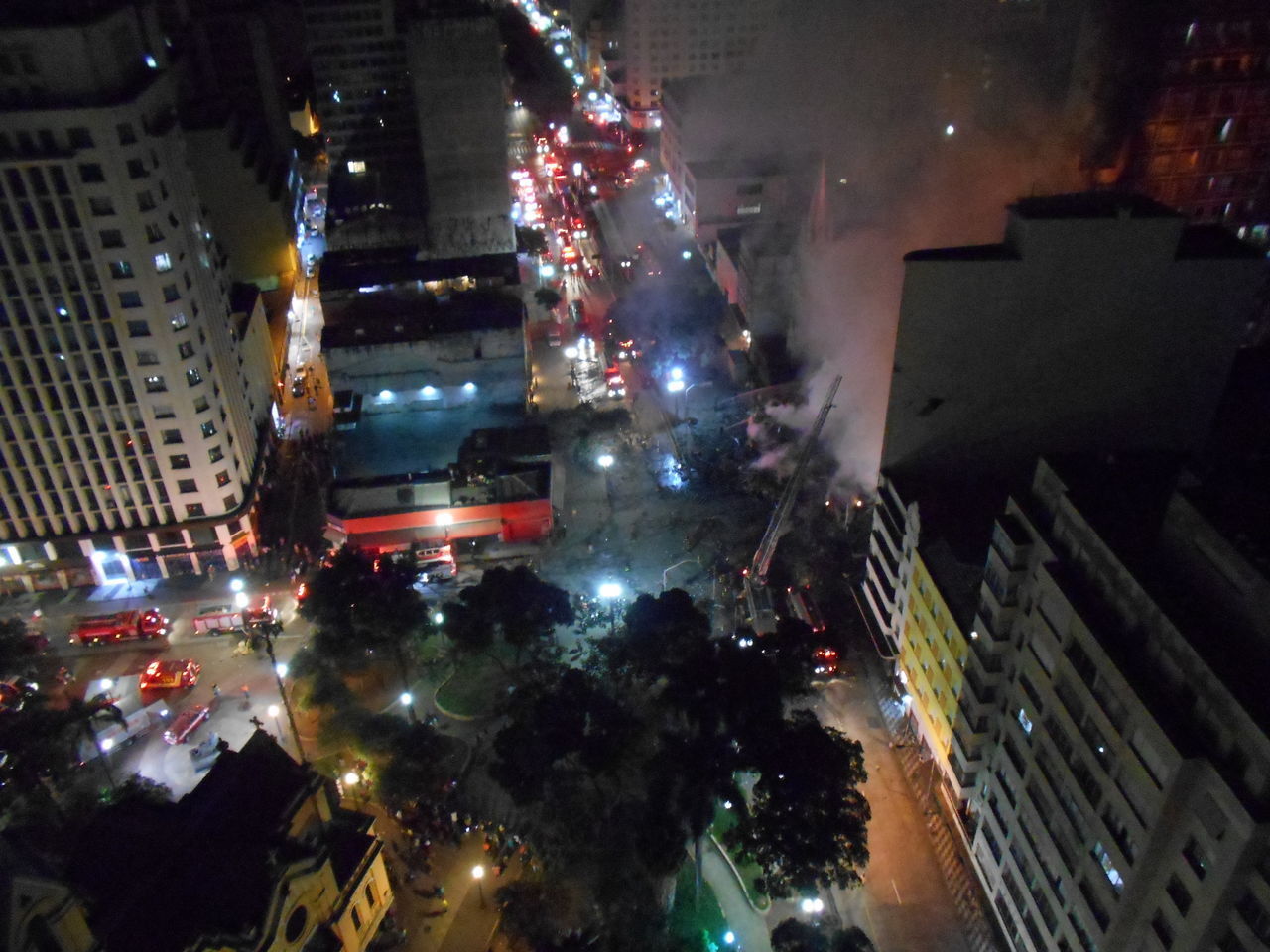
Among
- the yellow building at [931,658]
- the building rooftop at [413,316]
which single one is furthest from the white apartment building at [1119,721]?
the building rooftop at [413,316]

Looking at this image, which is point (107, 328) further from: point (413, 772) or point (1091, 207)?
point (1091, 207)

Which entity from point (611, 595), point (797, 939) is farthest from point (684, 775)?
point (611, 595)

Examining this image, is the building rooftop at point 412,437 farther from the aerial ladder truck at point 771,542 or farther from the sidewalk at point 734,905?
the sidewalk at point 734,905

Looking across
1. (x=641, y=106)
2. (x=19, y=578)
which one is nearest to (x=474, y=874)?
(x=19, y=578)

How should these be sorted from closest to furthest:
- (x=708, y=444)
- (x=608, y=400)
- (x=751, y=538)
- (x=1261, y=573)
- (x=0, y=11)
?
1. (x=1261, y=573)
2. (x=0, y=11)
3. (x=751, y=538)
4. (x=708, y=444)
5. (x=608, y=400)

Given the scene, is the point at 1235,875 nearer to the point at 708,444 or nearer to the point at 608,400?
the point at 708,444

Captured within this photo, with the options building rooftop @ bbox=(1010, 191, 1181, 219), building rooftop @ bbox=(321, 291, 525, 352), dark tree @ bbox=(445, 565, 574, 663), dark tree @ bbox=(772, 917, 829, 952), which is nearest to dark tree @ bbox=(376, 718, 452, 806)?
dark tree @ bbox=(445, 565, 574, 663)

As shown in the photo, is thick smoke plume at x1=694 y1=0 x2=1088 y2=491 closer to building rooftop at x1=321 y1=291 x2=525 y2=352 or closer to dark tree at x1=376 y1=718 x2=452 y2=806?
building rooftop at x1=321 y1=291 x2=525 y2=352
